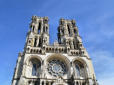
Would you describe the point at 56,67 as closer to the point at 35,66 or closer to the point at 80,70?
the point at 35,66

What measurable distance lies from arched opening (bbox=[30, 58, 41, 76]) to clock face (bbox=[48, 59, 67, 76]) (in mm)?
1994

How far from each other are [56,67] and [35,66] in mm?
3981

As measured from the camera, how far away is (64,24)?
32.8 m

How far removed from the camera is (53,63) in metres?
24.4

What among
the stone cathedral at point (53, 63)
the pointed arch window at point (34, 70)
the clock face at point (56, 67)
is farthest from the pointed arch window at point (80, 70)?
the pointed arch window at point (34, 70)

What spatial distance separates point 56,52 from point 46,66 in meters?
3.53

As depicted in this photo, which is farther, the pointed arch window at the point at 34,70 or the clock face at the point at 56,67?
the clock face at the point at 56,67

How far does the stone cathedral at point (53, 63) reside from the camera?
2081 centimetres

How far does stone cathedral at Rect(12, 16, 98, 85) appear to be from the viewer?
20.8m

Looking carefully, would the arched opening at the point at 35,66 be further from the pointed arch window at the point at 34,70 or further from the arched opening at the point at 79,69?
the arched opening at the point at 79,69

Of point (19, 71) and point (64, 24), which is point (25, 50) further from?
point (64, 24)

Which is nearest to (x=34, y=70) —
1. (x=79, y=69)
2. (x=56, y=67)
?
(x=56, y=67)

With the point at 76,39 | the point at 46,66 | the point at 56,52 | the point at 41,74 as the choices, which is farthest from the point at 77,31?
the point at 41,74

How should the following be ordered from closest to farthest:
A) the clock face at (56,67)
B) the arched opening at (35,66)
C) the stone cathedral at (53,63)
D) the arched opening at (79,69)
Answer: the stone cathedral at (53,63) → the arched opening at (35,66) → the clock face at (56,67) → the arched opening at (79,69)
